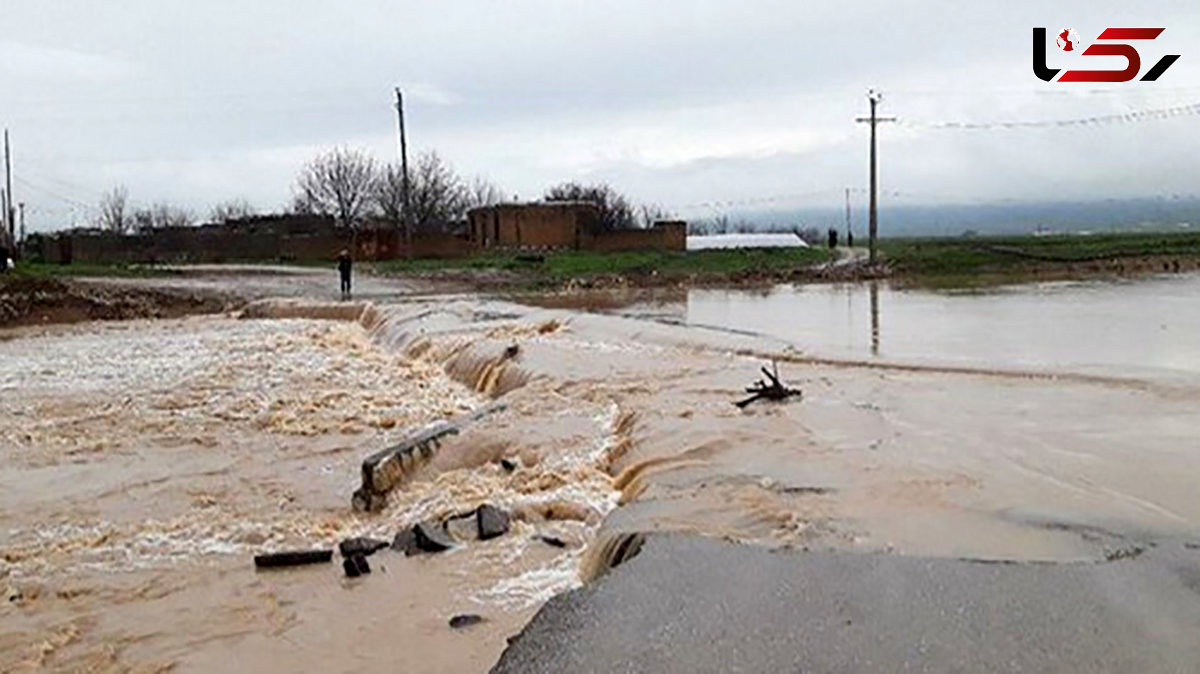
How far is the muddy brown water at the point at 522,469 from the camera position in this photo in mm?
7098

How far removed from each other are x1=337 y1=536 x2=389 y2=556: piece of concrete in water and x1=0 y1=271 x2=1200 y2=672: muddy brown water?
16 centimetres

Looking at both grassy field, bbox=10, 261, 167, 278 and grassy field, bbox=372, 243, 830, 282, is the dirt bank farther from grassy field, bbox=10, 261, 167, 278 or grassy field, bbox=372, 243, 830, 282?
grassy field, bbox=372, 243, 830, 282

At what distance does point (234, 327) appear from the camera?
30.8 m

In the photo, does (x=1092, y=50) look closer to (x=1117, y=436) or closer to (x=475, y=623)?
(x=1117, y=436)

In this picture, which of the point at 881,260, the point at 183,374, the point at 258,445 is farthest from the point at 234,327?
the point at 881,260

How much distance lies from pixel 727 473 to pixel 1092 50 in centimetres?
801

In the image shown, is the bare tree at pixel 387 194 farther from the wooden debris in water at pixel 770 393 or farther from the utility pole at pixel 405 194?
the wooden debris in water at pixel 770 393

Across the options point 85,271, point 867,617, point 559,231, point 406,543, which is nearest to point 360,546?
point 406,543

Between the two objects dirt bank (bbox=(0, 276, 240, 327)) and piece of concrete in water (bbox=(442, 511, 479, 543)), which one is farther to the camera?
dirt bank (bbox=(0, 276, 240, 327))

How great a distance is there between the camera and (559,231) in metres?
67.1

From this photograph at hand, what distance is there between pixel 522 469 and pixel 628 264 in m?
38.9

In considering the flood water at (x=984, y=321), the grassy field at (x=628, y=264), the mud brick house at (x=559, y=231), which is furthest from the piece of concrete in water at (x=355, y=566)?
the mud brick house at (x=559, y=231)

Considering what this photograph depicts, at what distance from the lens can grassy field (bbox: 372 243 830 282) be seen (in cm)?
4666

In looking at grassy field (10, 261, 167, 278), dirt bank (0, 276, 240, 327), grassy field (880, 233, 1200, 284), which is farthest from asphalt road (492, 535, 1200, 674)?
grassy field (10, 261, 167, 278)
